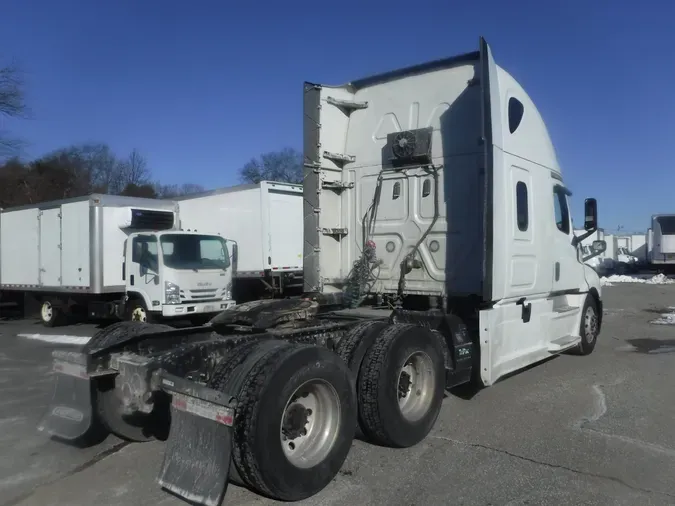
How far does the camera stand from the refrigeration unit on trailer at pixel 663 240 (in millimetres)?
33031

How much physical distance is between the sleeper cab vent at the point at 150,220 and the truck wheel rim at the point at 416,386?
1012 centimetres

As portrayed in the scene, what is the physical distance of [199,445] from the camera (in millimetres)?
3660

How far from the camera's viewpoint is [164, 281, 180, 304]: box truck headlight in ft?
39.3

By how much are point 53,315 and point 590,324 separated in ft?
43.7

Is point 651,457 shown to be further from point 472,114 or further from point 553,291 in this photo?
point 472,114

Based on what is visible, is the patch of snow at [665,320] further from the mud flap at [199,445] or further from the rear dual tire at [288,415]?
the mud flap at [199,445]

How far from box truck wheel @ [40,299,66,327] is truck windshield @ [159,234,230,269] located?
503 centimetres

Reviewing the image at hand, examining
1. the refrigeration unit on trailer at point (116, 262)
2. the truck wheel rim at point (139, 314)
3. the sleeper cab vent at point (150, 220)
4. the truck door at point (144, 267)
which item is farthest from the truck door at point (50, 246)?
the truck wheel rim at point (139, 314)

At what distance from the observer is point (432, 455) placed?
5.06 meters

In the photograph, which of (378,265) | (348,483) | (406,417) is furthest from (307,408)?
(378,265)

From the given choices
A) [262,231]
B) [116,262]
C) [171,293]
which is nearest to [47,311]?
[116,262]

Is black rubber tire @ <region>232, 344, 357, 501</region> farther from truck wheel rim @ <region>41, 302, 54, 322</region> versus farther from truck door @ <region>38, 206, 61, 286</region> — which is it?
truck wheel rim @ <region>41, 302, 54, 322</region>

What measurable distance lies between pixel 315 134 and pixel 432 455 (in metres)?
4.00

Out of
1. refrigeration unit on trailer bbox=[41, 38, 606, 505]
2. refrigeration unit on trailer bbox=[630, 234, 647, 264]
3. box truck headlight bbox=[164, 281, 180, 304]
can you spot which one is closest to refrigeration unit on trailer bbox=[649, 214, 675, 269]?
refrigeration unit on trailer bbox=[630, 234, 647, 264]
